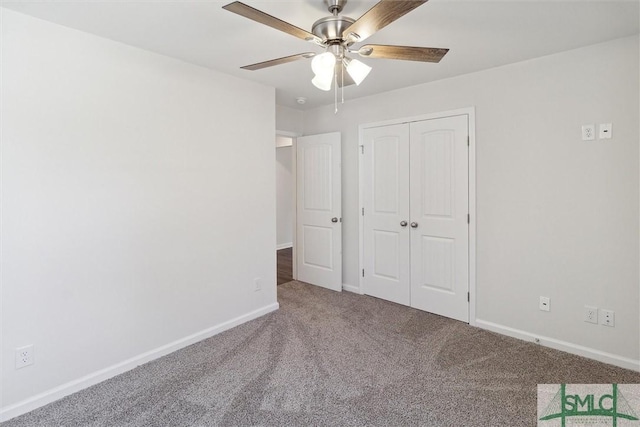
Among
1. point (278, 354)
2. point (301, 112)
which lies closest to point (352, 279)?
point (278, 354)

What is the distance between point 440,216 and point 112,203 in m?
2.86

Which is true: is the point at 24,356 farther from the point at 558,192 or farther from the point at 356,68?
the point at 558,192

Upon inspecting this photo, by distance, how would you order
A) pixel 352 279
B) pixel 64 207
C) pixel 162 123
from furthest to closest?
pixel 352 279
pixel 162 123
pixel 64 207

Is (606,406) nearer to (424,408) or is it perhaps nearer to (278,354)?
(424,408)

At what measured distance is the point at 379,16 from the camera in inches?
58.5

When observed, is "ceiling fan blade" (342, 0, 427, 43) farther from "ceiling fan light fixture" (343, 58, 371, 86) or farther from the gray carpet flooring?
the gray carpet flooring

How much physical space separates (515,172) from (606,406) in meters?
1.74

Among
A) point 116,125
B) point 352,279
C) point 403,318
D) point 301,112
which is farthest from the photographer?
point 301,112

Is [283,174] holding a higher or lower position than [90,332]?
higher

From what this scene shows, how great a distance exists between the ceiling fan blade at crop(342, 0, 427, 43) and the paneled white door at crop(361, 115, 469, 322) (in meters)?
1.84

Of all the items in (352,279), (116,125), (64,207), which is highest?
(116,125)

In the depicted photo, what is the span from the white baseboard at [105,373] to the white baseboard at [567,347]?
7.59 feet

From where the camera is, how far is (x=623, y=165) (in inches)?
93.0

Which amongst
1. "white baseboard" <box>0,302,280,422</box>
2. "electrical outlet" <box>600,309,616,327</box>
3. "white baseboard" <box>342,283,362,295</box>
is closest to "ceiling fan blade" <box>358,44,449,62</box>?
"electrical outlet" <box>600,309,616,327</box>
